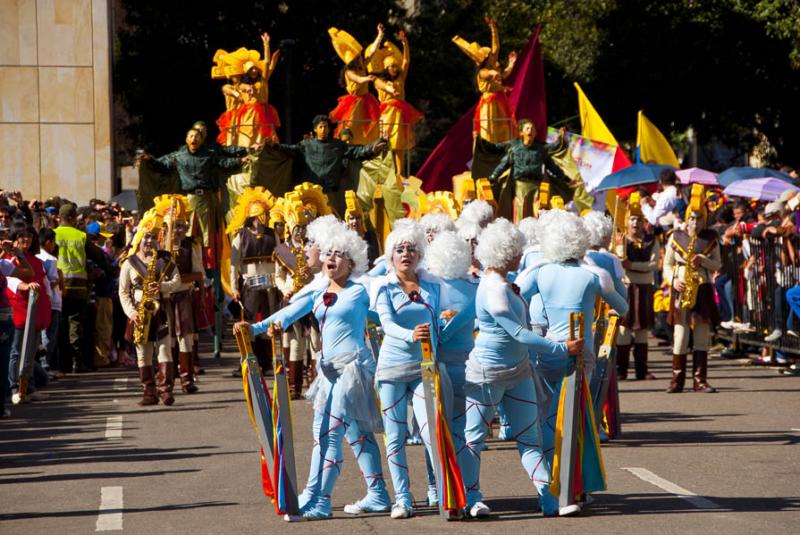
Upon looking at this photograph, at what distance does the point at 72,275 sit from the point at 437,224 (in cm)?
746

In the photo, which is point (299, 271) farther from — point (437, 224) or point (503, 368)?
point (503, 368)

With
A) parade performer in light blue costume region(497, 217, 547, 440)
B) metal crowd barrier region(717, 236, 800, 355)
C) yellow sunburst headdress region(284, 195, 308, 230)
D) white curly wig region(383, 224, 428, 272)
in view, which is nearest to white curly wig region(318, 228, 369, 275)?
white curly wig region(383, 224, 428, 272)

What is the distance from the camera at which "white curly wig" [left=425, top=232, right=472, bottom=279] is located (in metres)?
10.1

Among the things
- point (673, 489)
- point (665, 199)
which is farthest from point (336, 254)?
point (665, 199)

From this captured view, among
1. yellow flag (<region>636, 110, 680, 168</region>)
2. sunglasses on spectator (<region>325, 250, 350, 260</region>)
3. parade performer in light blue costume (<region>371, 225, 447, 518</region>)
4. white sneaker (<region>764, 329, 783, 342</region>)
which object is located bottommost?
white sneaker (<region>764, 329, 783, 342</region>)

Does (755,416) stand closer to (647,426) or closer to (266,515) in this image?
(647,426)

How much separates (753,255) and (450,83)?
98.5 feet

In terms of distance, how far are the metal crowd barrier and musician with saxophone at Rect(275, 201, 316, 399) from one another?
547cm

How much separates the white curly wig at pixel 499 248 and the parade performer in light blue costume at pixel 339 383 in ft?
2.53

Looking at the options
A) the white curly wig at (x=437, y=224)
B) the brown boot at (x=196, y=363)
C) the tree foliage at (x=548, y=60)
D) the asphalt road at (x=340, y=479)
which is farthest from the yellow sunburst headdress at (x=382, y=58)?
the tree foliage at (x=548, y=60)

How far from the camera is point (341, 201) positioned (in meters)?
23.2

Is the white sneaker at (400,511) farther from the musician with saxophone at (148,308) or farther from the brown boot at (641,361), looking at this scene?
the brown boot at (641,361)

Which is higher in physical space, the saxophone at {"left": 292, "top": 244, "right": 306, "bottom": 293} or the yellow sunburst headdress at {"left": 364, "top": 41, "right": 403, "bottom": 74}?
the yellow sunburst headdress at {"left": 364, "top": 41, "right": 403, "bottom": 74}

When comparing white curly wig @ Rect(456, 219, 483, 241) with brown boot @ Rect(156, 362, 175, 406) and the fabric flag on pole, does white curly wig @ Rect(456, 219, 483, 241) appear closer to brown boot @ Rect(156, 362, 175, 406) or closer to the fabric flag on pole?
brown boot @ Rect(156, 362, 175, 406)
